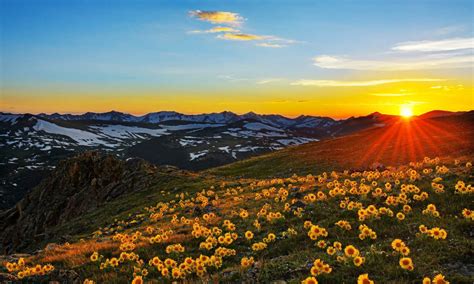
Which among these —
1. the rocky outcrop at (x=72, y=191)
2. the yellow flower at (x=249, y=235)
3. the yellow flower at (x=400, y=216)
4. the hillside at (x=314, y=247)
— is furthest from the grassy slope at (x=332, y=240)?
the rocky outcrop at (x=72, y=191)

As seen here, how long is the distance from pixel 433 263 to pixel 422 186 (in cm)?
850

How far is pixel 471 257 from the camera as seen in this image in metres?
8.27

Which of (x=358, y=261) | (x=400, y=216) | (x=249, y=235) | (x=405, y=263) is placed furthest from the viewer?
(x=249, y=235)

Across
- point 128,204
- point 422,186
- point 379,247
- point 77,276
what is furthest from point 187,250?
point 128,204

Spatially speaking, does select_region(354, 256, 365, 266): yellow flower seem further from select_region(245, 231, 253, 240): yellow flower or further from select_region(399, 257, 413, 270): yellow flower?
select_region(245, 231, 253, 240): yellow flower

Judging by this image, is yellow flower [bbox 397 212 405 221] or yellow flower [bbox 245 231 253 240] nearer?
yellow flower [bbox 397 212 405 221]

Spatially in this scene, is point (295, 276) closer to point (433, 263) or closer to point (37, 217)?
point (433, 263)

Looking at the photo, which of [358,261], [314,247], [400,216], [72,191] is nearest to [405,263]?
[358,261]

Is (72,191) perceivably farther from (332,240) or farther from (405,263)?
(405,263)

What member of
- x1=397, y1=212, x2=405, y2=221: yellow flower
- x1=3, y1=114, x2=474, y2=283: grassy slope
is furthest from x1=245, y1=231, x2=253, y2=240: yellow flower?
x1=397, y1=212, x2=405, y2=221: yellow flower

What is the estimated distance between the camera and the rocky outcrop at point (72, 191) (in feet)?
148

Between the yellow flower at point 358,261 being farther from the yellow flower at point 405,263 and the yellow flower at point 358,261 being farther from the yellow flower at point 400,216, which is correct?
the yellow flower at point 400,216

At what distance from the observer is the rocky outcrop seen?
45188 mm

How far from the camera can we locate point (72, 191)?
4981cm
